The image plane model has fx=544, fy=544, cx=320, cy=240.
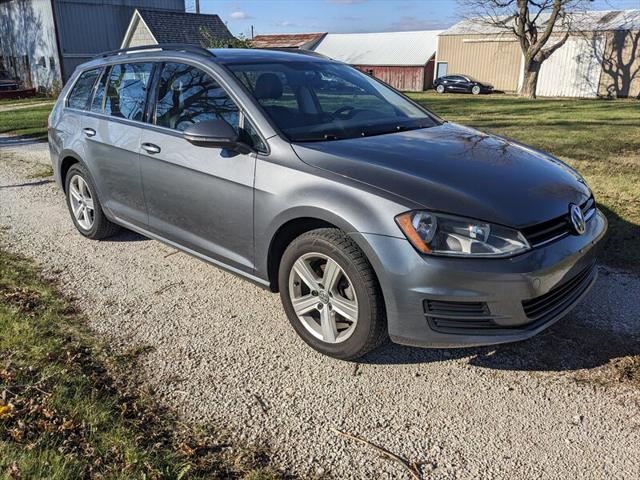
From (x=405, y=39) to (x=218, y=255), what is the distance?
48.6m

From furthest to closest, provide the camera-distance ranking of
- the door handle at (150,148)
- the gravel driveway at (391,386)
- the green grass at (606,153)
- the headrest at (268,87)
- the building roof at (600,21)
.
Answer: the building roof at (600,21), the green grass at (606,153), the door handle at (150,148), the headrest at (268,87), the gravel driveway at (391,386)

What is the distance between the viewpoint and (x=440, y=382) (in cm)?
310

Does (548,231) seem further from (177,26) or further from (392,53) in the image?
(392,53)

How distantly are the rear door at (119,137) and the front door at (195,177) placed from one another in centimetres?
17

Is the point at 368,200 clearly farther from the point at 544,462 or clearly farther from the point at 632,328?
the point at 632,328

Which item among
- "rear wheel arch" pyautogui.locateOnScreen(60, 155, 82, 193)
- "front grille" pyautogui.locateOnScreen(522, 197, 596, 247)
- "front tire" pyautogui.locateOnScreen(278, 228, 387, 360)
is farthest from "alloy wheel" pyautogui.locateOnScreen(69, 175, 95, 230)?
"front grille" pyautogui.locateOnScreen(522, 197, 596, 247)

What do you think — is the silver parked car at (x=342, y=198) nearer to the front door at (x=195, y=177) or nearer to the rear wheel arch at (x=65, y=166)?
the front door at (x=195, y=177)

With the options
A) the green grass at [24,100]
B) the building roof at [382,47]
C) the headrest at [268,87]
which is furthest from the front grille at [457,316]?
the building roof at [382,47]

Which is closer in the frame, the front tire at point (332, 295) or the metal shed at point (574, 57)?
the front tire at point (332, 295)

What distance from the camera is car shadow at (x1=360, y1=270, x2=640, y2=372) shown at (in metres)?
3.23

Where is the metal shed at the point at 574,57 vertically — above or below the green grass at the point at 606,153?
above

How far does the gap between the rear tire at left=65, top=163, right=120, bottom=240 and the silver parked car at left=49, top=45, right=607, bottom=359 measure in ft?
1.14

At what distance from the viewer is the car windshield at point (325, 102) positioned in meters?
3.63

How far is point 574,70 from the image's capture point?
116 feet
